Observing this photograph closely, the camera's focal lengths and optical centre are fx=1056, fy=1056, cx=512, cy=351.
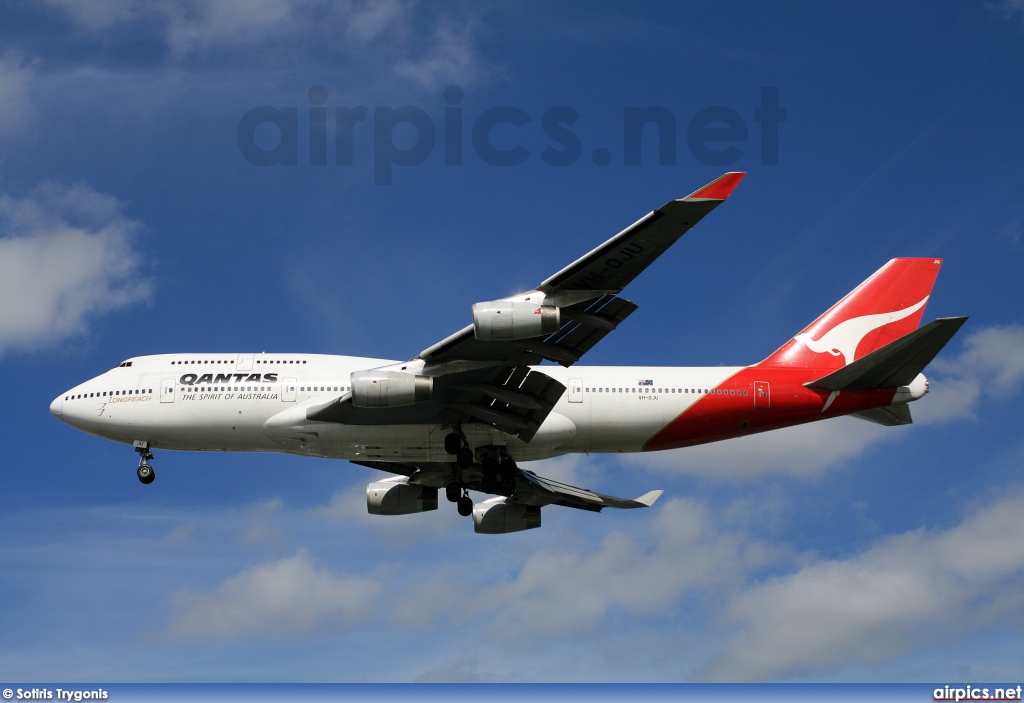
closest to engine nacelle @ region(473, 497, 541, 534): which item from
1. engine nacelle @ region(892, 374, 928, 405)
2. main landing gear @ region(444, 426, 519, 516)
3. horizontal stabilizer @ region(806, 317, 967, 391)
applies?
main landing gear @ region(444, 426, 519, 516)

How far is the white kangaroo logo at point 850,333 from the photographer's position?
4122 cm

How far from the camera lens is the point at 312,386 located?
37250 millimetres

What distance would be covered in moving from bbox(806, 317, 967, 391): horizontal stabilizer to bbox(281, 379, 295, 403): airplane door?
18.5 metres

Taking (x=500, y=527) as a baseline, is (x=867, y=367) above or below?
above

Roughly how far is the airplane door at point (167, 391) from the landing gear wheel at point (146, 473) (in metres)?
2.78

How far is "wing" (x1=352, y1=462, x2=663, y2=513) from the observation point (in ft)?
143

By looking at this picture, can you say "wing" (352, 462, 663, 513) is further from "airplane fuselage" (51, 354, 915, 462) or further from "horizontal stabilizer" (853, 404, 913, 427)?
"horizontal stabilizer" (853, 404, 913, 427)

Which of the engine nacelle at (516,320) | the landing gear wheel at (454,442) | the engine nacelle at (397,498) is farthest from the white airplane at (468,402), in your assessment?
the engine nacelle at (397,498)

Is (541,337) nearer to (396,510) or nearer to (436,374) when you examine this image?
(436,374)

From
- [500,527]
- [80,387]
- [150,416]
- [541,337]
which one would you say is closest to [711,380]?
[541,337]

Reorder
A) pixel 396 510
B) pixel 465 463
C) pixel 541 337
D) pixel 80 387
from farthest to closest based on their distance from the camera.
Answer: pixel 396 510
pixel 80 387
pixel 465 463
pixel 541 337

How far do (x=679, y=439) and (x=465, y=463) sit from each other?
314 inches

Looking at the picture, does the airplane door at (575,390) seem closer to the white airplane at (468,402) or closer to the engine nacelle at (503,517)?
the white airplane at (468,402)

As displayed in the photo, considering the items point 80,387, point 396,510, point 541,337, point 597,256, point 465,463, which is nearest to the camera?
point 597,256
